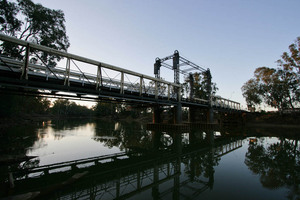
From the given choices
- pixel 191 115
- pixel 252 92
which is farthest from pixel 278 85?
pixel 191 115

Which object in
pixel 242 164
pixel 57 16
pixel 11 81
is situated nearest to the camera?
pixel 242 164

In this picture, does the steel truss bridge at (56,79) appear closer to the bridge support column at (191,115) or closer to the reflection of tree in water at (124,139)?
the reflection of tree in water at (124,139)

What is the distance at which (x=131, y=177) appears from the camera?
7059 millimetres

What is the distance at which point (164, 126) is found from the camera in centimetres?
2802

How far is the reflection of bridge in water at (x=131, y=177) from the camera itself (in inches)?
218

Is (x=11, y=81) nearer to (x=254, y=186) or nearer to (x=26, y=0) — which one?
(x=254, y=186)

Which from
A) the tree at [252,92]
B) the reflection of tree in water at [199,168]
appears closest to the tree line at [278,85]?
the tree at [252,92]

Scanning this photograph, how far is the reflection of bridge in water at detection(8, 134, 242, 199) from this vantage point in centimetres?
553

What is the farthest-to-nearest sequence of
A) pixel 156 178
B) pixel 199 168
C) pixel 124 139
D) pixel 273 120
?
pixel 273 120 < pixel 124 139 < pixel 199 168 < pixel 156 178

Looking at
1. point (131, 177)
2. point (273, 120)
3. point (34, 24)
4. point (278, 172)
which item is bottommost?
point (131, 177)

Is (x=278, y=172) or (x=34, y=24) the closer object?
(x=278, y=172)

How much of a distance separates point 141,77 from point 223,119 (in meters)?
34.3

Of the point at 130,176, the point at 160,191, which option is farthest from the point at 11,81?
the point at 160,191

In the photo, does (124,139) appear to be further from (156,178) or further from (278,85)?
(278,85)
